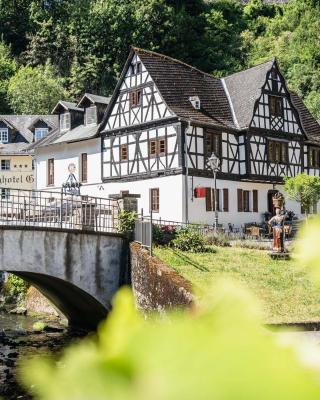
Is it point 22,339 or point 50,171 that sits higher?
point 50,171

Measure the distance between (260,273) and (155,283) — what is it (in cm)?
288

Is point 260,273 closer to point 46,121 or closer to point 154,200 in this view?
point 154,200

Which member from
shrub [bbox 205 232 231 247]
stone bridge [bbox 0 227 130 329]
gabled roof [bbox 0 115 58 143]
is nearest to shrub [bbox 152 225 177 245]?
stone bridge [bbox 0 227 130 329]

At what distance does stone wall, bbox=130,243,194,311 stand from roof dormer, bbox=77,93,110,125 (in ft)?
64.6

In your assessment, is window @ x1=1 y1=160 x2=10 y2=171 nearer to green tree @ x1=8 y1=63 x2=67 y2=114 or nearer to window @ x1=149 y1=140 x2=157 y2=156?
green tree @ x1=8 y1=63 x2=67 y2=114

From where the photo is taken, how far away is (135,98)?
33.2 meters

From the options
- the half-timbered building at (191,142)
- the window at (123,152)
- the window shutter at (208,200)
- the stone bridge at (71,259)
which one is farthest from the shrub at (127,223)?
the window at (123,152)

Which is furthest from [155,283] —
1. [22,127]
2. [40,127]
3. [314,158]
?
[22,127]

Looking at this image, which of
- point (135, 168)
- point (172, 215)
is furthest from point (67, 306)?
point (135, 168)

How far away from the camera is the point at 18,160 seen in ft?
159

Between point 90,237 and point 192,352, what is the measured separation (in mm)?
19688

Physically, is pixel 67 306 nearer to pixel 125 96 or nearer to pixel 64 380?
pixel 125 96

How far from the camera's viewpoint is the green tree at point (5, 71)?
63.2m

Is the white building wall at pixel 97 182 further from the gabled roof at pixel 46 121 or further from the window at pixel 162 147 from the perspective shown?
the gabled roof at pixel 46 121
